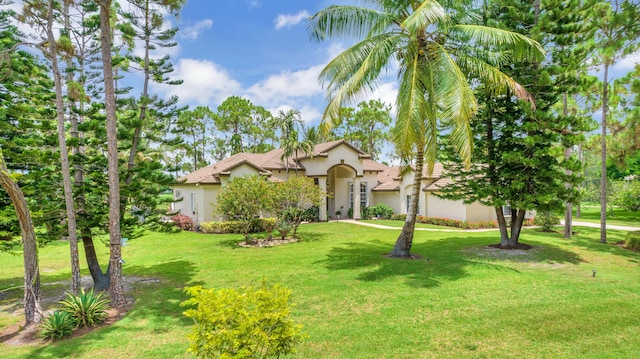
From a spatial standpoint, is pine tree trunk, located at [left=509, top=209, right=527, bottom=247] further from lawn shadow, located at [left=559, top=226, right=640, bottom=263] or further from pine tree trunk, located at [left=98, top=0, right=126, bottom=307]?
pine tree trunk, located at [left=98, top=0, right=126, bottom=307]

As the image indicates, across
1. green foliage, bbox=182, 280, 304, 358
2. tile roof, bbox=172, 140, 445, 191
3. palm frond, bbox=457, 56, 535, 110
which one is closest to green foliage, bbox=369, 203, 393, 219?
tile roof, bbox=172, 140, 445, 191

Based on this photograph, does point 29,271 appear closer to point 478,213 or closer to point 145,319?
point 145,319

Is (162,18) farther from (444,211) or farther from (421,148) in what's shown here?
(444,211)

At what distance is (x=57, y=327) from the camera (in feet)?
22.8

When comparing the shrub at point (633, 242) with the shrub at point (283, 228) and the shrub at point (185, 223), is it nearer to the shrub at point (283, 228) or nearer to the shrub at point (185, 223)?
the shrub at point (283, 228)

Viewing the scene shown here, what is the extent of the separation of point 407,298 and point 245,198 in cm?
1066

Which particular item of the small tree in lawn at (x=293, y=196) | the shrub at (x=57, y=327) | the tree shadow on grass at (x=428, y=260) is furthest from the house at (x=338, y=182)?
the shrub at (x=57, y=327)

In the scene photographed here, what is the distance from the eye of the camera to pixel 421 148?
12.4 metres

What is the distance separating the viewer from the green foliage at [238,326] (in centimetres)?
399

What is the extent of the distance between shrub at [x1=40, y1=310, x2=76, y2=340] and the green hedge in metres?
14.6

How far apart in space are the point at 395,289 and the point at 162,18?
414 inches

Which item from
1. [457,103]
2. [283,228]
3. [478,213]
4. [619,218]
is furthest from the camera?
[619,218]

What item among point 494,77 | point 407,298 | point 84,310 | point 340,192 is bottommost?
point 407,298

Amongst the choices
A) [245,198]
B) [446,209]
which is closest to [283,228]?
[245,198]
